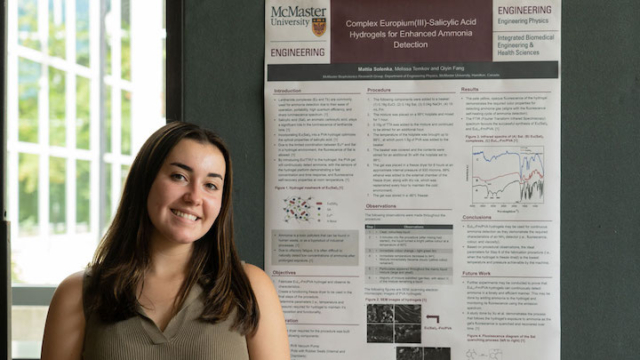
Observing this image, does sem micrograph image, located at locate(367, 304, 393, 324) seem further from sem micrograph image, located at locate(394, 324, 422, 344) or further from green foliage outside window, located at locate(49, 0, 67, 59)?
green foliage outside window, located at locate(49, 0, 67, 59)

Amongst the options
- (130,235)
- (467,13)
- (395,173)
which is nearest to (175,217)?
(130,235)

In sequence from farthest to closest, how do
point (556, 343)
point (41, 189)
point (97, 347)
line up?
1. point (41, 189)
2. point (556, 343)
3. point (97, 347)

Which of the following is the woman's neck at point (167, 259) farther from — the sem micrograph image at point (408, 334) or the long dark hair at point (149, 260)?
the sem micrograph image at point (408, 334)

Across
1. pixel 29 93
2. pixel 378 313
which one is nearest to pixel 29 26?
pixel 29 93

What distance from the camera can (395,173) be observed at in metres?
1.53

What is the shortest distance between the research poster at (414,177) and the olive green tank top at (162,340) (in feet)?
1.03

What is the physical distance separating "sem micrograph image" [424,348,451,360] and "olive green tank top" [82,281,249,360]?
48cm

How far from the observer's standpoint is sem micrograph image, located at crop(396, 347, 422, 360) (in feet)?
4.95

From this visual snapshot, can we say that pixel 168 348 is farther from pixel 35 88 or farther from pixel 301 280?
pixel 35 88

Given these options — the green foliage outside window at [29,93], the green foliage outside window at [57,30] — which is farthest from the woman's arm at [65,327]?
the green foliage outside window at [57,30]

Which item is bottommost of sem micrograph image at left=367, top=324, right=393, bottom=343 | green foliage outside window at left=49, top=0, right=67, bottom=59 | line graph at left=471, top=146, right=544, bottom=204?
sem micrograph image at left=367, top=324, right=393, bottom=343

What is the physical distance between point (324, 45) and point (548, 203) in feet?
2.20

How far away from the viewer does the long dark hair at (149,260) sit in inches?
50.1

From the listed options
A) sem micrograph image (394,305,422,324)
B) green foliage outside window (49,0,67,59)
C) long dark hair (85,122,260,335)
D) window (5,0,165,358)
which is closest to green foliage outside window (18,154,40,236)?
window (5,0,165,358)
